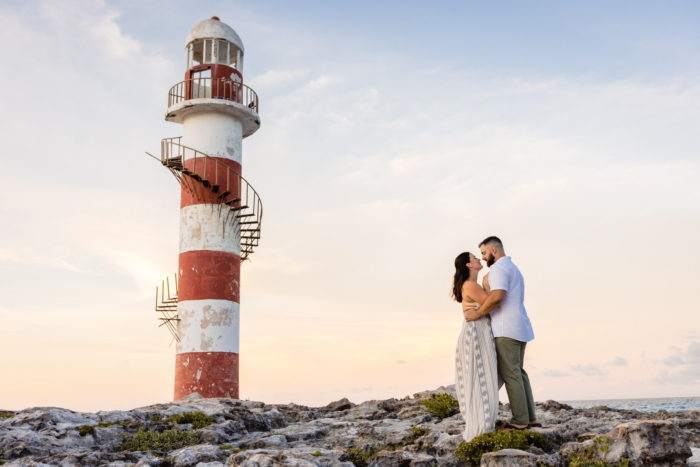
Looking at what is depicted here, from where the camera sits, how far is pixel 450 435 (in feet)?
31.1

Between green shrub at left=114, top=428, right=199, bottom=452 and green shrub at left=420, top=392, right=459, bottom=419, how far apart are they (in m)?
4.34

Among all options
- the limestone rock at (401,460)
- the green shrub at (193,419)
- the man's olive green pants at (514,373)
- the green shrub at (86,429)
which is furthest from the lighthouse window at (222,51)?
the limestone rock at (401,460)

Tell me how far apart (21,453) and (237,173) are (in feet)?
40.4

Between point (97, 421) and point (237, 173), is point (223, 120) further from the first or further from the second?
point (97, 421)

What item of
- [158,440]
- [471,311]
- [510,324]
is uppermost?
[471,311]

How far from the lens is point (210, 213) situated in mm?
19797

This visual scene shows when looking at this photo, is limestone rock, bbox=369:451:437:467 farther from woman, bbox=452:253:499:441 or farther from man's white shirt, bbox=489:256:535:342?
man's white shirt, bbox=489:256:535:342

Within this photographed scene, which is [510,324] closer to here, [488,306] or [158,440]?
[488,306]

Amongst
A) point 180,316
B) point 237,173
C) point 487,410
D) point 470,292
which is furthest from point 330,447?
point 237,173

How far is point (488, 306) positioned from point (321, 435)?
4.23 m

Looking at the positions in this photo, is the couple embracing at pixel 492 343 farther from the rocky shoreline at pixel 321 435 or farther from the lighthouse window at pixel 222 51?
the lighthouse window at pixel 222 51

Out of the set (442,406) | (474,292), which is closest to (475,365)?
(474,292)

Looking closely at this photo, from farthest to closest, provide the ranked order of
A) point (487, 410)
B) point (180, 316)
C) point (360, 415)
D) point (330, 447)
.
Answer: point (180, 316), point (360, 415), point (330, 447), point (487, 410)

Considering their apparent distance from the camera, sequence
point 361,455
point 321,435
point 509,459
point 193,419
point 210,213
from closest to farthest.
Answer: point 509,459, point 361,455, point 321,435, point 193,419, point 210,213
